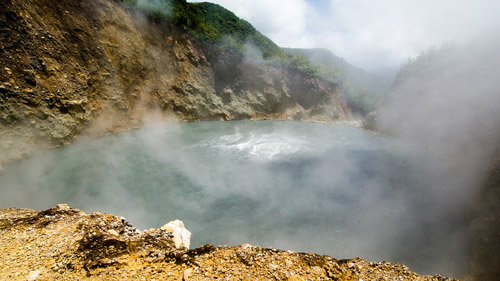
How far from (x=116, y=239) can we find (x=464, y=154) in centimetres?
1389

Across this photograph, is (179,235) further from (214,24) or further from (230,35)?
(214,24)

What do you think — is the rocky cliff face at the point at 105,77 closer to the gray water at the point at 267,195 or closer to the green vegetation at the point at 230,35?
the green vegetation at the point at 230,35

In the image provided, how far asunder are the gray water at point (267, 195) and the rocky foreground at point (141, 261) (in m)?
2.42

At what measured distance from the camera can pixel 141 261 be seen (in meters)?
→ 3.85

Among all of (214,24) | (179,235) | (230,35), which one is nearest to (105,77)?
(179,235)

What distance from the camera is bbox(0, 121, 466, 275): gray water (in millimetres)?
6641

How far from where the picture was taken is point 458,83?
16875 mm

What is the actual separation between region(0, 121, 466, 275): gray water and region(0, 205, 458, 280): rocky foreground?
2417 mm

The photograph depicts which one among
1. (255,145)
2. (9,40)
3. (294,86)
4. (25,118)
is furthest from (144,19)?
(294,86)

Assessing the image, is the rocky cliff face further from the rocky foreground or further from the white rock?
Answer: the white rock

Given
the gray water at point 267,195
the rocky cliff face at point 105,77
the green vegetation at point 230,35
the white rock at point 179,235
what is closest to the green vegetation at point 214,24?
the green vegetation at point 230,35

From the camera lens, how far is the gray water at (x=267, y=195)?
21.8ft

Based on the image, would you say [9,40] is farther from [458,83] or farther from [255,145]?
[458,83]

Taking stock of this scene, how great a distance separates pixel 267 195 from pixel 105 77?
49.0 feet
